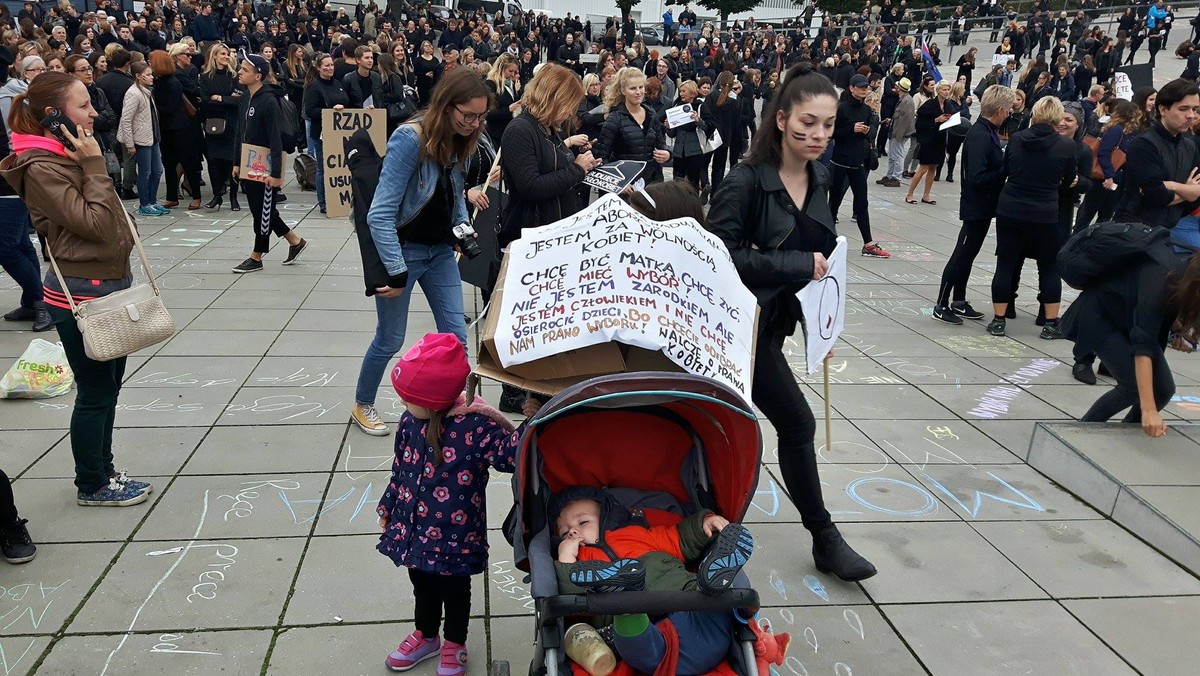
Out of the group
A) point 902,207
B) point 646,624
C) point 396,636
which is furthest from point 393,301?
point 902,207

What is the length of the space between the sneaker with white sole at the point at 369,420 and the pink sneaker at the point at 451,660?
2.06 m

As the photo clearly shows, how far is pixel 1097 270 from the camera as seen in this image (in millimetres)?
5039

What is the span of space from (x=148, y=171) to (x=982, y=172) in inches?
362

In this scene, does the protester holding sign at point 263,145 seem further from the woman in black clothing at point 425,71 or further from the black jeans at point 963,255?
the woman in black clothing at point 425,71

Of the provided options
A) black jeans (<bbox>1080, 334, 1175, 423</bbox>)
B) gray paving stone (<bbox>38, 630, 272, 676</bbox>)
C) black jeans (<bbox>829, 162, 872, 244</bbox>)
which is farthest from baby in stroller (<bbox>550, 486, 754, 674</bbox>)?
black jeans (<bbox>829, 162, 872, 244</bbox>)

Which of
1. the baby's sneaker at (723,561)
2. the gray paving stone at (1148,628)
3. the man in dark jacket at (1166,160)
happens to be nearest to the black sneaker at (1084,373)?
the man in dark jacket at (1166,160)

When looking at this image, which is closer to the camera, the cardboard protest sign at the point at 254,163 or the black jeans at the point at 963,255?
the black jeans at the point at 963,255

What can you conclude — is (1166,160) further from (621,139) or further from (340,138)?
(340,138)

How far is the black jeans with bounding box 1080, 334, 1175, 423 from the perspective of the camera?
471cm

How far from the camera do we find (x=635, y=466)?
2938 millimetres

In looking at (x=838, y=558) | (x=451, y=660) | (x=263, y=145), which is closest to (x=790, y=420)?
(x=838, y=558)

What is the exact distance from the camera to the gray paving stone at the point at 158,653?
3.01 meters

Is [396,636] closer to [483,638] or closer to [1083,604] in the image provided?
[483,638]

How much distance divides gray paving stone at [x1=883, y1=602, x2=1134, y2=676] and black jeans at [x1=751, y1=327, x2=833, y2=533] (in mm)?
511
